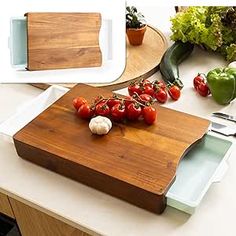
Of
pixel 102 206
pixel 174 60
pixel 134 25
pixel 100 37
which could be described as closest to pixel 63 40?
pixel 100 37

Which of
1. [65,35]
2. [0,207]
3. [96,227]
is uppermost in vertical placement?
[65,35]

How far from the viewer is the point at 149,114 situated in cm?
75

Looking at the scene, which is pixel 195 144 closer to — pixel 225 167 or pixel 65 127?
pixel 225 167

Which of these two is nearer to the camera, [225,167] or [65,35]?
[225,167]

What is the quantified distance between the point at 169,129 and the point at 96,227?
0.77ft

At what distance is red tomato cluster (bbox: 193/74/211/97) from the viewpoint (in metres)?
0.93

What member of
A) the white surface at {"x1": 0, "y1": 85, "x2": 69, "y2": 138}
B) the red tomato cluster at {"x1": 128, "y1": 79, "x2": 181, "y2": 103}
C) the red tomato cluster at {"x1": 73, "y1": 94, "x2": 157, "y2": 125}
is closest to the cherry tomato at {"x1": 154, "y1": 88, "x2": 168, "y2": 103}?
the red tomato cluster at {"x1": 128, "y1": 79, "x2": 181, "y2": 103}

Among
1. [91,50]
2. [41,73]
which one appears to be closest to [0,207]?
[41,73]

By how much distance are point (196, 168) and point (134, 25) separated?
1.80ft

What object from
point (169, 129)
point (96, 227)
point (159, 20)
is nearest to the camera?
point (96, 227)

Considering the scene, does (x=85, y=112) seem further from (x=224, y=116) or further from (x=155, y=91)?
(x=224, y=116)

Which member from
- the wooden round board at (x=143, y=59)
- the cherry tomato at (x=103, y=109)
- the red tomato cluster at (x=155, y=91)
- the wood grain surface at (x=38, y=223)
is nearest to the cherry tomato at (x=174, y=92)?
the red tomato cluster at (x=155, y=91)

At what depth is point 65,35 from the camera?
41.8 inches

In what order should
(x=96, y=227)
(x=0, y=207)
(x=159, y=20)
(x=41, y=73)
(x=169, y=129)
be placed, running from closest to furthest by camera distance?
(x=96, y=227)
(x=169, y=129)
(x=0, y=207)
(x=41, y=73)
(x=159, y=20)
